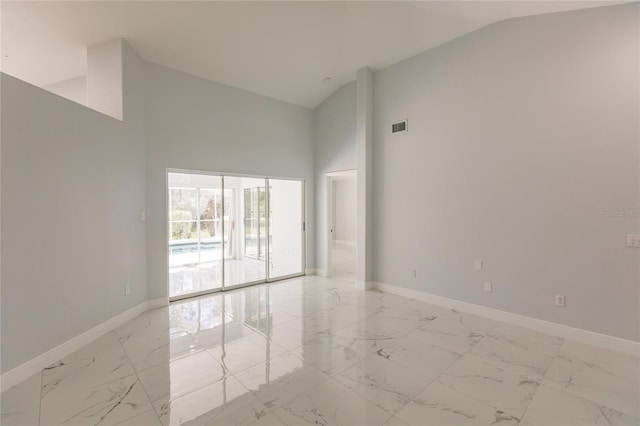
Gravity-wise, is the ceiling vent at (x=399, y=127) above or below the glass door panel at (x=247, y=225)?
above

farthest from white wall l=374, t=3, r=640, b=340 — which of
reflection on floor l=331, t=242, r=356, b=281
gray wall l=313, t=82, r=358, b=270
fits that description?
reflection on floor l=331, t=242, r=356, b=281

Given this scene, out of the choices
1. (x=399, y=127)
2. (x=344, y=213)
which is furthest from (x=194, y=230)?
(x=344, y=213)

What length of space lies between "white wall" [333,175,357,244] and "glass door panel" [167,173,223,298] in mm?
5532

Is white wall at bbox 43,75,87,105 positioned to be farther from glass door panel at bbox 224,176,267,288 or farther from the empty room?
glass door panel at bbox 224,176,267,288

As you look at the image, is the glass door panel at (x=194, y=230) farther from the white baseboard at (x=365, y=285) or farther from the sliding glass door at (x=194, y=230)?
the white baseboard at (x=365, y=285)

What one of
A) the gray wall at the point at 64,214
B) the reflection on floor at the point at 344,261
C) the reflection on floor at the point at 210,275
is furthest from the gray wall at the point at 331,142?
the gray wall at the point at 64,214

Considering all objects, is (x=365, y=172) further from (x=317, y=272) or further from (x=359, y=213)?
(x=317, y=272)

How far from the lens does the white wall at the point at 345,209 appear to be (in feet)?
36.9

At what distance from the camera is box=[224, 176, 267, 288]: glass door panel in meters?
6.09

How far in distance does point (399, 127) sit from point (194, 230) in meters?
5.11

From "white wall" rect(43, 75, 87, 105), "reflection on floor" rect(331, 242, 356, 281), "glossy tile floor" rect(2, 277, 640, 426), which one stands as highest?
"white wall" rect(43, 75, 87, 105)

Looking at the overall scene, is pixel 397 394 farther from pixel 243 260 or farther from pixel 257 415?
pixel 243 260

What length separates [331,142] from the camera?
6141mm

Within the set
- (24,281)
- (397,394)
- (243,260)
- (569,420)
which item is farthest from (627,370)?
(243,260)
